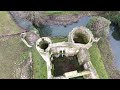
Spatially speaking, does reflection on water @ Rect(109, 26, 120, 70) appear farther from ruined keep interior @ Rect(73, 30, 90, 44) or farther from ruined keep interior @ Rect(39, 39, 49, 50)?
ruined keep interior @ Rect(39, 39, 49, 50)

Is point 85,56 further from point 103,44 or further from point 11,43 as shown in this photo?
point 11,43

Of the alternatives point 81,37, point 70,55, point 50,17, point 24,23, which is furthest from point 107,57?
point 24,23

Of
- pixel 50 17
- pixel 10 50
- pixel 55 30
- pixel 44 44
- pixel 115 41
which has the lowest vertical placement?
pixel 44 44

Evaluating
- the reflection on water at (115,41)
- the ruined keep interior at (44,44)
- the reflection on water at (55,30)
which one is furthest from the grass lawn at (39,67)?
the reflection on water at (115,41)

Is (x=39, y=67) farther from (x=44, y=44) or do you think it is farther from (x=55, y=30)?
(x=55, y=30)

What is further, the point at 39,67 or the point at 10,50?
the point at 10,50
